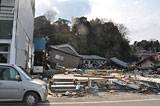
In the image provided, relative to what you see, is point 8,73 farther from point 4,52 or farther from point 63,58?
point 63,58

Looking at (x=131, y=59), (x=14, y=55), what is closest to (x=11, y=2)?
(x=14, y=55)

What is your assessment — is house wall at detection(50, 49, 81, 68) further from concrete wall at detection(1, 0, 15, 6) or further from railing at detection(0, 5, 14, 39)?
railing at detection(0, 5, 14, 39)

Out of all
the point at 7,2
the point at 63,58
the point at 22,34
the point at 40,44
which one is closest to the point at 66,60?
the point at 63,58

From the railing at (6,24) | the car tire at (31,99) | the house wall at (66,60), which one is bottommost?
the car tire at (31,99)

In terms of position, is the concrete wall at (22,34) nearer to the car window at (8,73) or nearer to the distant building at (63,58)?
the car window at (8,73)

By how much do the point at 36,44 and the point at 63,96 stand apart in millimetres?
15717

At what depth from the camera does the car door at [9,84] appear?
19.7 ft

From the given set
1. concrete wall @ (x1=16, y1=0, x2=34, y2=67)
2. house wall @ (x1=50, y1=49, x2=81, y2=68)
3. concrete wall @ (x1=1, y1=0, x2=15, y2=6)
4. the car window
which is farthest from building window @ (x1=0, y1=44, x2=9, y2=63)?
house wall @ (x1=50, y1=49, x2=81, y2=68)

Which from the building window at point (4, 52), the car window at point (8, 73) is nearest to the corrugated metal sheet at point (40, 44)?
the building window at point (4, 52)

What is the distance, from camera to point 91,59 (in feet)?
138

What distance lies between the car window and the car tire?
3.16 feet

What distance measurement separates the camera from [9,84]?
604 centimetres

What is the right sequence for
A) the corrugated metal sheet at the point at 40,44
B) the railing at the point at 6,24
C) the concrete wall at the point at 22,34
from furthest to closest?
the corrugated metal sheet at the point at 40,44 < the concrete wall at the point at 22,34 < the railing at the point at 6,24

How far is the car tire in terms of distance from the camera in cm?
620
